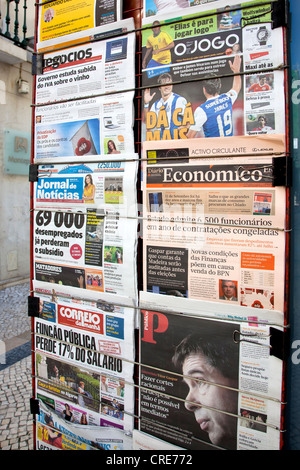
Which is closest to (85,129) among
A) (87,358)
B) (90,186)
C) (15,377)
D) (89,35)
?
(90,186)

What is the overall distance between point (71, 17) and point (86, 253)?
4.23 feet

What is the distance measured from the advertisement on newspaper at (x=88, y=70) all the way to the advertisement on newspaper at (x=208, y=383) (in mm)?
1176

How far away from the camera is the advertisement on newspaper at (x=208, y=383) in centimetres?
142

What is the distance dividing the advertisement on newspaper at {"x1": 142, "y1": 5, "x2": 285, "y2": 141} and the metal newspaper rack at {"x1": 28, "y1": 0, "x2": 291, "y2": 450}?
0.03 meters

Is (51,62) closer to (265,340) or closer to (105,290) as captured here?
(105,290)

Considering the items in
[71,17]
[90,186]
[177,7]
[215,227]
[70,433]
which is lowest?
[70,433]

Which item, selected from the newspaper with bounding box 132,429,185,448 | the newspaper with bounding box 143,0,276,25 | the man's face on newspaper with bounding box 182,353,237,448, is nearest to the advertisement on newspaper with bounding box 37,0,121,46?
the newspaper with bounding box 143,0,276,25

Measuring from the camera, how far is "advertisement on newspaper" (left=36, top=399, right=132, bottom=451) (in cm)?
180

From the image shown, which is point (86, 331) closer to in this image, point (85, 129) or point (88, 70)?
point (85, 129)

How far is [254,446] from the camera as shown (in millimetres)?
1432

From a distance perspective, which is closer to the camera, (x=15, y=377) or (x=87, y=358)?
(x=87, y=358)

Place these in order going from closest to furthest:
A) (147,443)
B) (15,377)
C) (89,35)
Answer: (147,443) < (89,35) < (15,377)

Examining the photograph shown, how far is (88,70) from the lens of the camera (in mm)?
1815

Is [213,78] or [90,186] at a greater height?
[213,78]
